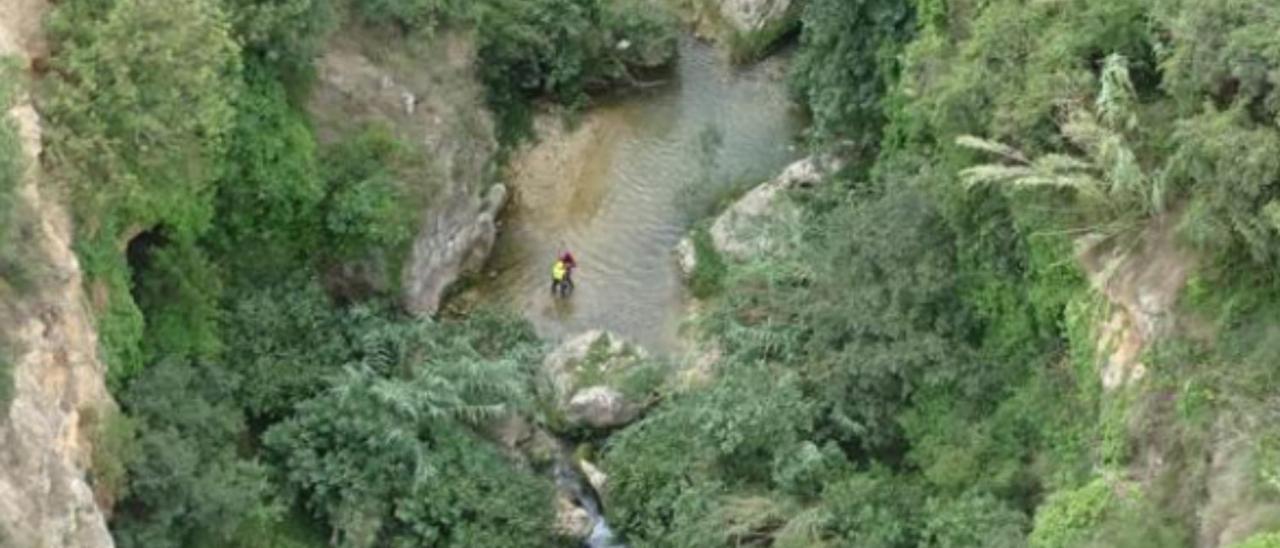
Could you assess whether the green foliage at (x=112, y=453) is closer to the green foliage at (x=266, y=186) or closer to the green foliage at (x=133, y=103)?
the green foliage at (x=133, y=103)

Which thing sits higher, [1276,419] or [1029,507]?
[1276,419]

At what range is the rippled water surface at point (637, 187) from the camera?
29812mm

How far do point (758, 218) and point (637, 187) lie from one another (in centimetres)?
323

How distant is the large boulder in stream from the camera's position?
Result: 2684cm

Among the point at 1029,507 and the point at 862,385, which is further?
the point at 862,385

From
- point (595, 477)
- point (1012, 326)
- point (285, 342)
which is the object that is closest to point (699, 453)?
point (595, 477)

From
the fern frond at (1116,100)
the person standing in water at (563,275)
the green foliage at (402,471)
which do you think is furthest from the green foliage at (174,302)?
the fern frond at (1116,100)

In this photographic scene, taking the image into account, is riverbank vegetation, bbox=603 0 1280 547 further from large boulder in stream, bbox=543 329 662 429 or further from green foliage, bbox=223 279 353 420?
green foliage, bbox=223 279 353 420

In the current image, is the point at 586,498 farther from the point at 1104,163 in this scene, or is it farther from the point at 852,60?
the point at 1104,163

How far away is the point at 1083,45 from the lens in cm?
2144

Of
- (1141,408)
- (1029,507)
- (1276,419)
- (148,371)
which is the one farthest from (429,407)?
(1276,419)

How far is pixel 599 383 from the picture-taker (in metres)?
27.1

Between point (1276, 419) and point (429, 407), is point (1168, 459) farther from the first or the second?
point (429, 407)

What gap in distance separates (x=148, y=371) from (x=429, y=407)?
170 inches
